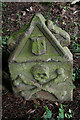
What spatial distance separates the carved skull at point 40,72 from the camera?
2.72 meters

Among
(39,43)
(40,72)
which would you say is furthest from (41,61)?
(39,43)

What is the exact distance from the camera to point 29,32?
8.32 ft

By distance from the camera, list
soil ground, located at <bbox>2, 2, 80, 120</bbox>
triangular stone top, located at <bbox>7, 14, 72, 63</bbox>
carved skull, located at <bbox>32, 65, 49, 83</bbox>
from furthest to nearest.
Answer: soil ground, located at <bbox>2, 2, 80, 120</bbox> < carved skull, located at <bbox>32, 65, 49, 83</bbox> < triangular stone top, located at <bbox>7, 14, 72, 63</bbox>

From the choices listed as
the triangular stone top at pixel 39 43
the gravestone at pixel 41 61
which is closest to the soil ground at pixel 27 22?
the gravestone at pixel 41 61

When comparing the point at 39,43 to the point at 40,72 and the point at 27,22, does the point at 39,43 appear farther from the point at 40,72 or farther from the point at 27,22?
the point at 27,22

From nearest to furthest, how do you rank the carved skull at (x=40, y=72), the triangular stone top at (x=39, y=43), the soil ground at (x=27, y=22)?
1. the triangular stone top at (x=39, y=43)
2. the carved skull at (x=40, y=72)
3. the soil ground at (x=27, y=22)

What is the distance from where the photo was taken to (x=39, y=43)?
2551mm

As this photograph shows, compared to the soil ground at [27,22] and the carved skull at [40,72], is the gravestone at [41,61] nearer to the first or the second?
the carved skull at [40,72]

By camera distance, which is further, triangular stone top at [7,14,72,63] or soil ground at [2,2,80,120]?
soil ground at [2,2,80,120]

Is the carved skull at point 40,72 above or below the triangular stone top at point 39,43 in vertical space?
below

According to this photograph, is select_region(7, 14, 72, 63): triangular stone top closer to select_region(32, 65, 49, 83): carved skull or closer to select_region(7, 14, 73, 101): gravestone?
select_region(7, 14, 73, 101): gravestone

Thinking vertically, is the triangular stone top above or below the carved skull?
above

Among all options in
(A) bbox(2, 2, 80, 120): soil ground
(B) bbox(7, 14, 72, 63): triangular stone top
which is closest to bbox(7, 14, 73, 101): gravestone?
(B) bbox(7, 14, 72, 63): triangular stone top

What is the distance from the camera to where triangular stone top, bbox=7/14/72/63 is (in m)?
2.52
